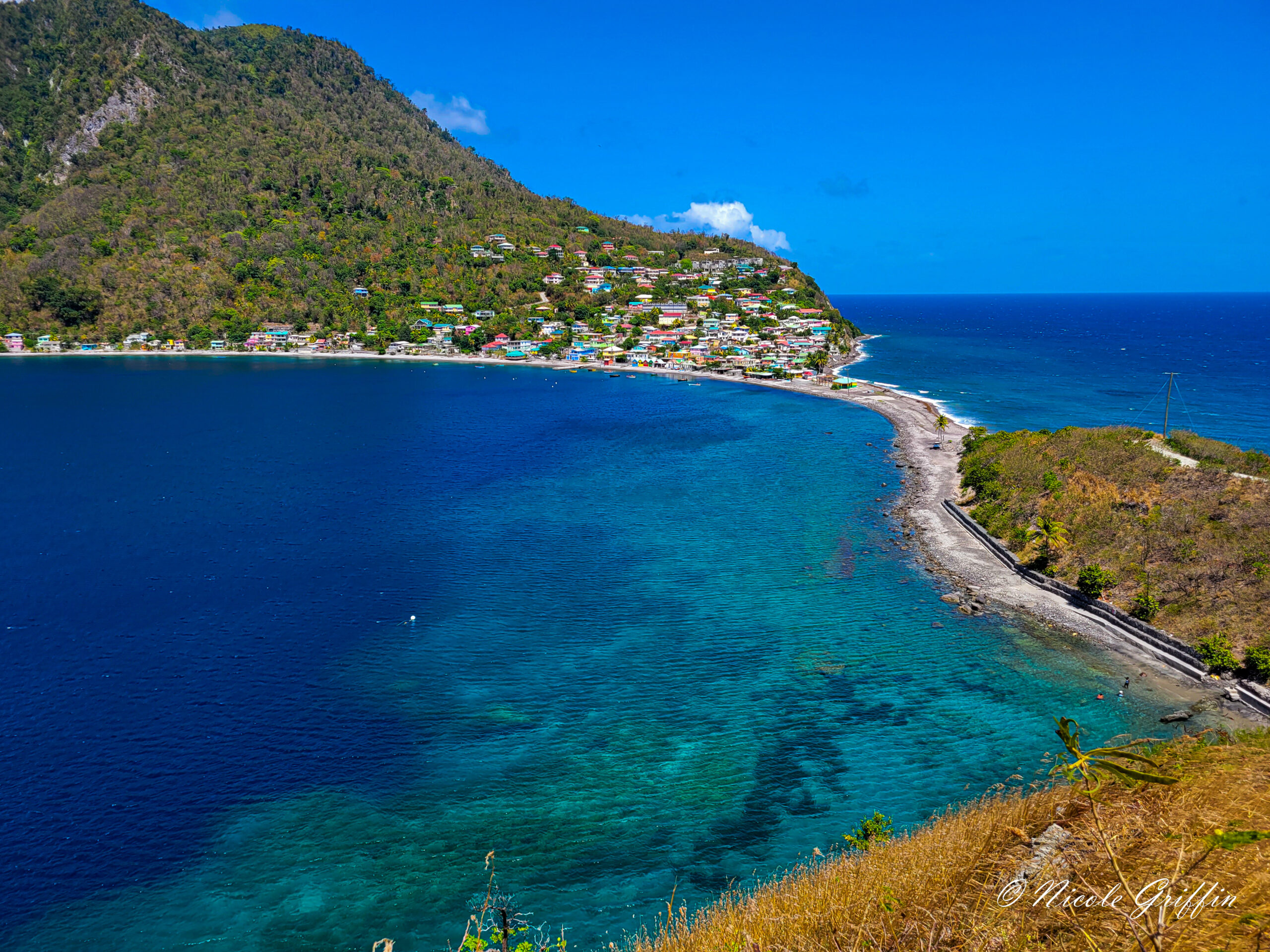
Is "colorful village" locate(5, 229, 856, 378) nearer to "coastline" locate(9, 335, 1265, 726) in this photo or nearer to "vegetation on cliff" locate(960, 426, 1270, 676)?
"coastline" locate(9, 335, 1265, 726)

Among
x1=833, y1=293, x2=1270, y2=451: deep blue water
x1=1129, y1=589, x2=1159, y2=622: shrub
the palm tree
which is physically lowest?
x1=1129, y1=589, x2=1159, y2=622: shrub

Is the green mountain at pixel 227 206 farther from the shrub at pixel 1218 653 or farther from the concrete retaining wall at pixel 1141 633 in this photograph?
the shrub at pixel 1218 653

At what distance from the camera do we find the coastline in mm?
23031

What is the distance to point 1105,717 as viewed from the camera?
21.3 metres

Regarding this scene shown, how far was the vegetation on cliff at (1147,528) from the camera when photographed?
25.4 metres

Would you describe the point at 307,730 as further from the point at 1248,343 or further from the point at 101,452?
the point at 1248,343

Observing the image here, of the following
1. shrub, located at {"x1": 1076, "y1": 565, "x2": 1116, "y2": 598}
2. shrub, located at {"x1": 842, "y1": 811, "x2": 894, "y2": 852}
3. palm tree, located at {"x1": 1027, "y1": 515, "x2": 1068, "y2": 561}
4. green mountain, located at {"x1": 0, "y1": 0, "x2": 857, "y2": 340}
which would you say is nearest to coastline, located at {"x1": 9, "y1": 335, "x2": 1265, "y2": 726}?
shrub, located at {"x1": 1076, "y1": 565, "x2": 1116, "y2": 598}

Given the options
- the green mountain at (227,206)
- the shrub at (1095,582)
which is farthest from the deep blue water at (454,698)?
the green mountain at (227,206)

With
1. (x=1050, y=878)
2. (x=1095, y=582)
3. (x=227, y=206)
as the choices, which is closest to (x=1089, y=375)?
(x=1095, y=582)

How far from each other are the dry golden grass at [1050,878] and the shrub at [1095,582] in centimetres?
Answer: 2213

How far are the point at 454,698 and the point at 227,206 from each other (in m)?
153

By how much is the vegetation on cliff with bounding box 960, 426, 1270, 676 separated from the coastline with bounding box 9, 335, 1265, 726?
4.59 ft

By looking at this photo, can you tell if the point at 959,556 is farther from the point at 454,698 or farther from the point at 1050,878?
the point at 1050,878

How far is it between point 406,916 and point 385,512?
31.0 meters
